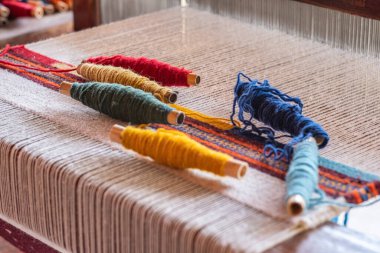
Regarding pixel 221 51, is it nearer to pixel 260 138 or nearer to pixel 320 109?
pixel 320 109

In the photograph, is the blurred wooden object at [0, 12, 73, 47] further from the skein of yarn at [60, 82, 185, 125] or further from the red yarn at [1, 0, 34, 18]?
the skein of yarn at [60, 82, 185, 125]

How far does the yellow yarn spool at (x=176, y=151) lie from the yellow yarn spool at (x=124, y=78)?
0.21 metres

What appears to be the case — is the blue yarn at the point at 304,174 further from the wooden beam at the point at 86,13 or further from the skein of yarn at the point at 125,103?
the wooden beam at the point at 86,13

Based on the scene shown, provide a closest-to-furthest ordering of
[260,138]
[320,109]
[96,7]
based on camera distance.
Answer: [260,138], [320,109], [96,7]

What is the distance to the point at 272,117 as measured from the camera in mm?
1568

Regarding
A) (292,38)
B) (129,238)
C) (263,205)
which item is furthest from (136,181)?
(292,38)

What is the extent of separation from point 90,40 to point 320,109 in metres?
0.71

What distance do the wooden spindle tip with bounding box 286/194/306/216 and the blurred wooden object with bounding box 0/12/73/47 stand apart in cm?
147

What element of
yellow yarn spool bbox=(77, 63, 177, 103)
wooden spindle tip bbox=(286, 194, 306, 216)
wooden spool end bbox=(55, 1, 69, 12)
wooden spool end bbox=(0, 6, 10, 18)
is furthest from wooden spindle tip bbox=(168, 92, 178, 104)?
wooden spool end bbox=(55, 1, 69, 12)

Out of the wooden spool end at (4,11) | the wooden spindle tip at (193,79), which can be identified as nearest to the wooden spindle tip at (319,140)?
the wooden spindle tip at (193,79)

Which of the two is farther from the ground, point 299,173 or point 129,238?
point 299,173

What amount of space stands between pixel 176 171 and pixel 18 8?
1439mm

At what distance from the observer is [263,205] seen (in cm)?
130

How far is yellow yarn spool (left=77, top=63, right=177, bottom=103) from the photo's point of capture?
5.43 feet
